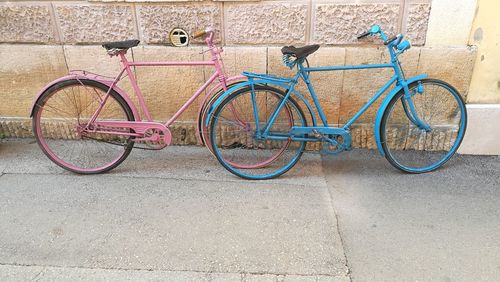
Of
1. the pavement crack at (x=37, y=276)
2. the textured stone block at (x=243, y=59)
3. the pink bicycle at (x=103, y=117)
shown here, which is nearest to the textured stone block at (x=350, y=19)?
the textured stone block at (x=243, y=59)

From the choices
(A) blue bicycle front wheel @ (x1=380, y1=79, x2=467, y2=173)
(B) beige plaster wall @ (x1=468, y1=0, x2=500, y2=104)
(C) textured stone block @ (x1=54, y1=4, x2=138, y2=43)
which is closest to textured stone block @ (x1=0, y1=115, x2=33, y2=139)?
(C) textured stone block @ (x1=54, y1=4, x2=138, y2=43)

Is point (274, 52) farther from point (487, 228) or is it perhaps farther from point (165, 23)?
point (487, 228)

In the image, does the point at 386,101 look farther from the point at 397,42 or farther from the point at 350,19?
the point at 350,19

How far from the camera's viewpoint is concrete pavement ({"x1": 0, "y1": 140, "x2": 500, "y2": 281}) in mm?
2230

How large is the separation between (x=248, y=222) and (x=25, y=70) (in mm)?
2901

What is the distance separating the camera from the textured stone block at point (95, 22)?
11.4 feet

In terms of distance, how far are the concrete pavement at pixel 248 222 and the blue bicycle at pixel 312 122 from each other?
0.71ft

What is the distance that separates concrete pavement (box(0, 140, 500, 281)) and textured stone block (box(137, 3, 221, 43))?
4.19ft

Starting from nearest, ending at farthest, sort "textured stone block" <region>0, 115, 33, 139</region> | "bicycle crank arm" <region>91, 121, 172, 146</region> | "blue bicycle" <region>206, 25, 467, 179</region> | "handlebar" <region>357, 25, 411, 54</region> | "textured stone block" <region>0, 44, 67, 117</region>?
"handlebar" <region>357, 25, 411, 54</region> < "blue bicycle" <region>206, 25, 467, 179</region> < "bicycle crank arm" <region>91, 121, 172, 146</region> < "textured stone block" <region>0, 44, 67, 117</region> < "textured stone block" <region>0, 115, 33, 139</region>

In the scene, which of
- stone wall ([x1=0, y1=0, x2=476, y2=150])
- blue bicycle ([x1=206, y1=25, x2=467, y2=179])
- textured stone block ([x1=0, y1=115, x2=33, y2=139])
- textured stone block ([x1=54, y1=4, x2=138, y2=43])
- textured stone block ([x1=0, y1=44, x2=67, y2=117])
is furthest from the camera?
textured stone block ([x1=0, y1=115, x2=33, y2=139])

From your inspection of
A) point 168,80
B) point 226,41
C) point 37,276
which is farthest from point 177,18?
point 37,276

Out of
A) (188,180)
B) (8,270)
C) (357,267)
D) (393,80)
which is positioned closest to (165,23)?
(188,180)

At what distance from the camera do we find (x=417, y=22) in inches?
130

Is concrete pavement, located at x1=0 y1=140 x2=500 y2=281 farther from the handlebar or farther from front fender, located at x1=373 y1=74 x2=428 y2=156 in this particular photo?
the handlebar
